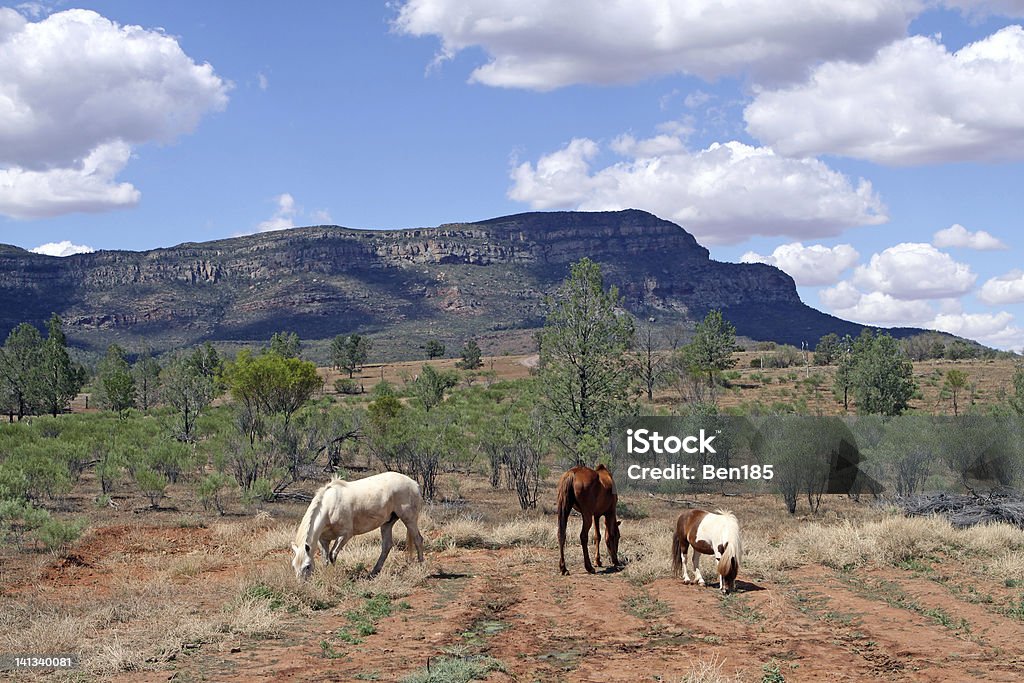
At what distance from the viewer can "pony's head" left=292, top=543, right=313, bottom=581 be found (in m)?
12.9

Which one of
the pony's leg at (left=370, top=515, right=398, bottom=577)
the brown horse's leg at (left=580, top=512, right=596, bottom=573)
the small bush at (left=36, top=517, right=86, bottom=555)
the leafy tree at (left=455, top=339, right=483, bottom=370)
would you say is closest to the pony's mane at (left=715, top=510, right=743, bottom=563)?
the brown horse's leg at (left=580, top=512, right=596, bottom=573)

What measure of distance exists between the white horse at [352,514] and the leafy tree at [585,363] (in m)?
10.8

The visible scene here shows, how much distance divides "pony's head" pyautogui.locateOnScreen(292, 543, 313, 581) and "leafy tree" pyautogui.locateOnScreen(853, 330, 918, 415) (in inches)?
1638

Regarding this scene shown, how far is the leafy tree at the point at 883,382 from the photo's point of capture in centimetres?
4762

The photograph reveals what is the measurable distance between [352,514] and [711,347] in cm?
6096

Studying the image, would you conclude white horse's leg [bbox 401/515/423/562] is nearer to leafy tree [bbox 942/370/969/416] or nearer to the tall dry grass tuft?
the tall dry grass tuft

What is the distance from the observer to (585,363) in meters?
24.9

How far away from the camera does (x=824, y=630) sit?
10492 mm

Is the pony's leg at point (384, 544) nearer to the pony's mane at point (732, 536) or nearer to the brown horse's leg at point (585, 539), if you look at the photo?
the brown horse's leg at point (585, 539)

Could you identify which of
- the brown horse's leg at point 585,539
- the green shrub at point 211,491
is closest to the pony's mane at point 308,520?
the brown horse's leg at point 585,539

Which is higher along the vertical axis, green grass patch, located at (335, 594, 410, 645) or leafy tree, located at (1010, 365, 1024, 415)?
leafy tree, located at (1010, 365, 1024, 415)

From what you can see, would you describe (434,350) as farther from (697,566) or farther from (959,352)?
(697,566)

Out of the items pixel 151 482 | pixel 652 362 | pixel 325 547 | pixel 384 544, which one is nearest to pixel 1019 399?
pixel 652 362

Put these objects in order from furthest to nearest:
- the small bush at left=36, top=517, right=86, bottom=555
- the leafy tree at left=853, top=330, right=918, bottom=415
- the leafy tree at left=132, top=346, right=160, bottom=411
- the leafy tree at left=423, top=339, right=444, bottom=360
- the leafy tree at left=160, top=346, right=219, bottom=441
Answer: the leafy tree at left=423, top=339, right=444, bottom=360
the leafy tree at left=132, top=346, right=160, bottom=411
the leafy tree at left=853, top=330, right=918, bottom=415
the leafy tree at left=160, top=346, right=219, bottom=441
the small bush at left=36, top=517, right=86, bottom=555
